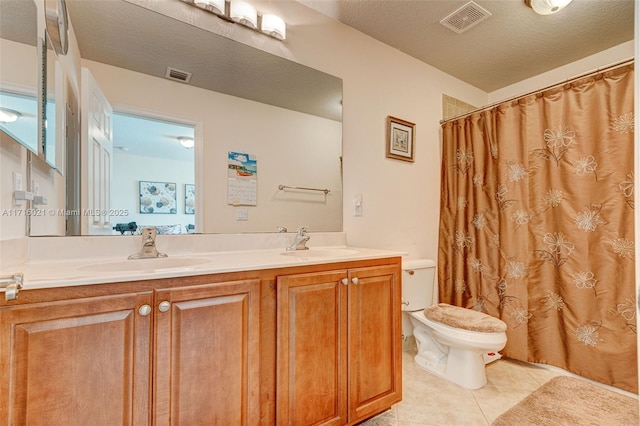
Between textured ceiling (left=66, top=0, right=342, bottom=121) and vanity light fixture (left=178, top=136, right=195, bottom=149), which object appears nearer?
textured ceiling (left=66, top=0, right=342, bottom=121)

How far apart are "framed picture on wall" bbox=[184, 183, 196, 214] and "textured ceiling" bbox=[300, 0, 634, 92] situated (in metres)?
1.38

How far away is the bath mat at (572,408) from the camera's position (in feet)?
4.74

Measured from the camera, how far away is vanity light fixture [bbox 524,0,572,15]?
1.70 metres

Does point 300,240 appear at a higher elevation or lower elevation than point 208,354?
higher

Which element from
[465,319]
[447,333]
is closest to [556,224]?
[465,319]

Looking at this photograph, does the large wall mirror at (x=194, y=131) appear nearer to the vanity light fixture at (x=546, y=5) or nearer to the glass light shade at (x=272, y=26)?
the glass light shade at (x=272, y=26)

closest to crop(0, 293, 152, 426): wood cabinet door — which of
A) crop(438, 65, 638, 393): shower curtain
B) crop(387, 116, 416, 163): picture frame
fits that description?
crop(387, 116, 416, 163): picture frame

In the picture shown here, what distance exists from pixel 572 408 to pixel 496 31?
2.36m

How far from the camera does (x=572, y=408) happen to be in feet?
5.07

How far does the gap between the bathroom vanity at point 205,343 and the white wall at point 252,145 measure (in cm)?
35

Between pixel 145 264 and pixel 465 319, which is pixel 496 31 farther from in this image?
pixel 145 264

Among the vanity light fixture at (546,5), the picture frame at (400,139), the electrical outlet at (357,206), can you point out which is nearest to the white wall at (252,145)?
the electrical outlet at (357,206)

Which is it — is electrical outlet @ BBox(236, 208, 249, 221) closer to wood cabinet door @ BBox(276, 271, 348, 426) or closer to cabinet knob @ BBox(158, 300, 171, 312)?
wood cabinet door @ BBox(276, 271, 348, 426)

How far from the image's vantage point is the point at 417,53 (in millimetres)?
2354
